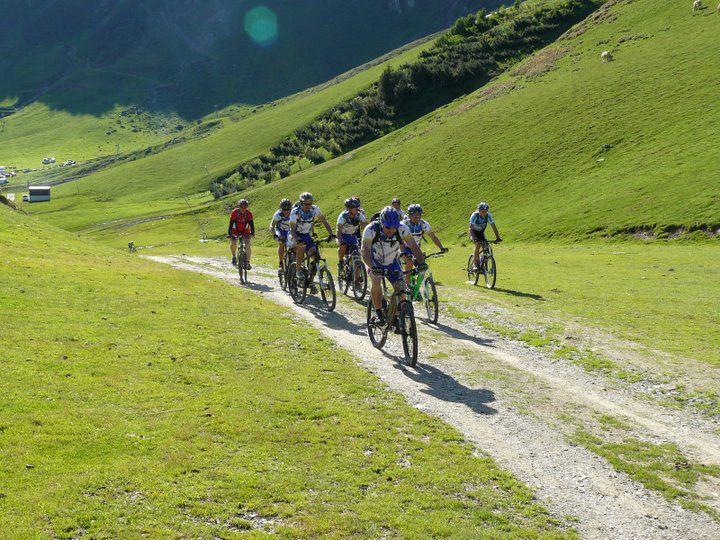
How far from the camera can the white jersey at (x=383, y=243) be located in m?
16.6

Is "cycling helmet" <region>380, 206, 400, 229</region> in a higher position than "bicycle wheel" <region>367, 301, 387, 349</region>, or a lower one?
higher

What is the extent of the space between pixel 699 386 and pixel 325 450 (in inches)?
361

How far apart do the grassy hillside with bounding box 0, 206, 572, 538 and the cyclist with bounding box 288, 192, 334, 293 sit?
711 cm

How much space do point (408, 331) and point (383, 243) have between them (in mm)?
2712

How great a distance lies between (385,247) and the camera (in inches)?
666

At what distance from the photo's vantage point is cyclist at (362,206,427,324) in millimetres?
16469

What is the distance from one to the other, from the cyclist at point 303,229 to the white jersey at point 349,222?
1.95 ft

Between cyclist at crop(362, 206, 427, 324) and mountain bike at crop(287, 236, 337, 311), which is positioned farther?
mountain bike at crop(287, 236, 337, 311)

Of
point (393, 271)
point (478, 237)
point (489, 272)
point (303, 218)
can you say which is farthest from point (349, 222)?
point (489, 272)

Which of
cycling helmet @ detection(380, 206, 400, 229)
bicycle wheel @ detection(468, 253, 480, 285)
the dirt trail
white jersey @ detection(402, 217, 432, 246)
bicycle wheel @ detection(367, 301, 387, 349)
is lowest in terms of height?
the dirt trail

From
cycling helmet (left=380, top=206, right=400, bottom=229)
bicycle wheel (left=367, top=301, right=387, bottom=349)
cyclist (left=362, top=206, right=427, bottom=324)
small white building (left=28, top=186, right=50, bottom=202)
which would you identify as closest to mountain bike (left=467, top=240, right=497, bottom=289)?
bicycle wheel (left=367, top=301, right=387, bottom=349)

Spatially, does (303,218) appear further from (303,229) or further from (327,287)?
(327,287)

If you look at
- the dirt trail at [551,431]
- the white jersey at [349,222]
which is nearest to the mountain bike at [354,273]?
the white jersey at [349,222]

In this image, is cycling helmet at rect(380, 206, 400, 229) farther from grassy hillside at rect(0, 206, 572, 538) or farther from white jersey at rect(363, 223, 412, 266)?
grassy hillside at rect(0, 206, 572, 538)
